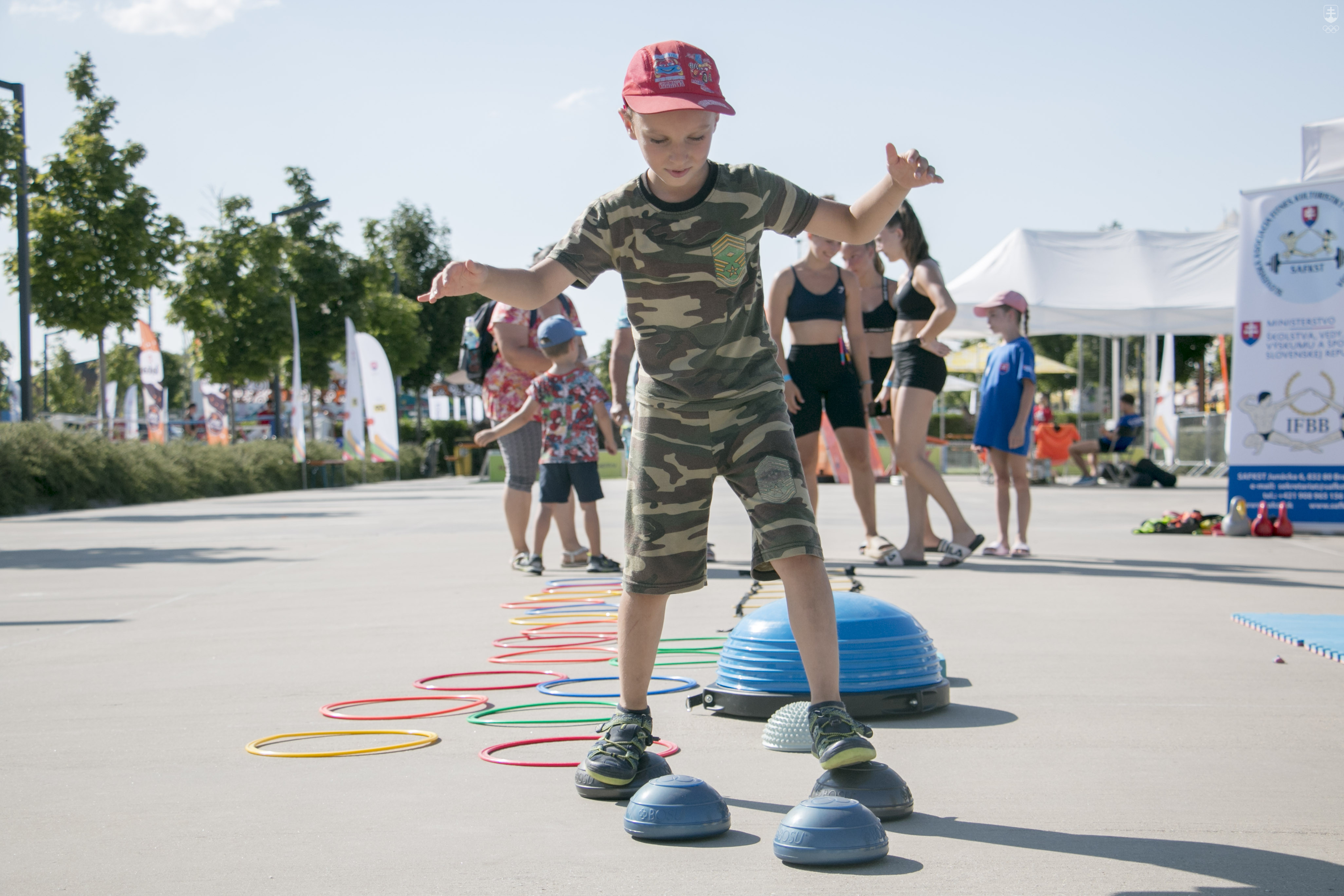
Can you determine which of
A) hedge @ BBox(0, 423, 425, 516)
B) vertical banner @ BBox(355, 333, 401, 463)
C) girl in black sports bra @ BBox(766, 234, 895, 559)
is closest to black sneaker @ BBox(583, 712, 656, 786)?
girl in black sports bra @ BBox(766, 234, 895, 559)

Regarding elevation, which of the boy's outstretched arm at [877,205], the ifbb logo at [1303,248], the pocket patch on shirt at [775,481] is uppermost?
the ifbb logo at [1303,248]

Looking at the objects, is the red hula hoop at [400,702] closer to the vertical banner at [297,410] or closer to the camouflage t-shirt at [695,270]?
the camouflage t-shirt at [695,270]

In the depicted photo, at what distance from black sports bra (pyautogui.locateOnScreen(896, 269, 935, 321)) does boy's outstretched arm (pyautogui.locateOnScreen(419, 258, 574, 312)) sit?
531 cm

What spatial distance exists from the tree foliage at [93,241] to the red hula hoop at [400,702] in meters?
18.6

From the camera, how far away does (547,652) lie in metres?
5.18

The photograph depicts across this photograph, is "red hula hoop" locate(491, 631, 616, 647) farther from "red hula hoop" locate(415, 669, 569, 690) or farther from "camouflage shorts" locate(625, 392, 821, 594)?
"camouflage shorts" locate(625, 392, 821, 594)

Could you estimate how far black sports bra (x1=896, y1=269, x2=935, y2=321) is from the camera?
26.5ft

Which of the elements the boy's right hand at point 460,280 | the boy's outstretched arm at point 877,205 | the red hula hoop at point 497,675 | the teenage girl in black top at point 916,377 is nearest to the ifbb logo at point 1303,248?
the teenage girl in black top at point 916,377

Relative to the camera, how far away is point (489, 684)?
4449 millimetres

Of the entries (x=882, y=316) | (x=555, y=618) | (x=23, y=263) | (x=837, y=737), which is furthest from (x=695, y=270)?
(x=23, y=263)

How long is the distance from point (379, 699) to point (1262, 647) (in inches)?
138

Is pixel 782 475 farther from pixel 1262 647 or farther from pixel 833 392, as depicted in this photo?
pixel 833 392

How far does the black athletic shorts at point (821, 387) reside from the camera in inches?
303

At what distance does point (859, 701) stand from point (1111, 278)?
1902 centimetres
